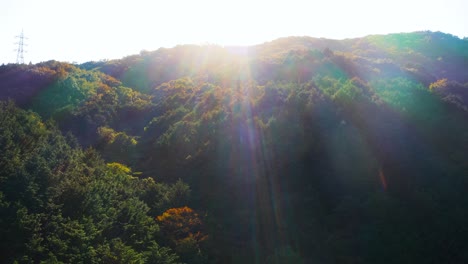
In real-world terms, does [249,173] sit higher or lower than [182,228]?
higher

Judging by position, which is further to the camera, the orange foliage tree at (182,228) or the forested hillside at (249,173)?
the orange foliage tree at (182,228)

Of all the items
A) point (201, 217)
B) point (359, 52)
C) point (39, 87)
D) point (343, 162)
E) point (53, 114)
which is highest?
point (359, 52)

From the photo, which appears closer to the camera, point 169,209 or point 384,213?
point 384,213

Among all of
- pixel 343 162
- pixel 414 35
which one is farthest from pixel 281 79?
pixel 414 35

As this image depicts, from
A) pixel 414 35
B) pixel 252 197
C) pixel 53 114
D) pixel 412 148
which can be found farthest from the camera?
pixel 414 35

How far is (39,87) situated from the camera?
4325 centimetres

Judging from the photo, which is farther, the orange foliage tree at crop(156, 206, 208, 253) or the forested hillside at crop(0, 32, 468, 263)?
the orange foliage tree at crop(156, 206, 208, 253)

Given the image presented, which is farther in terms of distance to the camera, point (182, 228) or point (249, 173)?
point (249, 173)

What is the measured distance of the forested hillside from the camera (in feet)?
58.2

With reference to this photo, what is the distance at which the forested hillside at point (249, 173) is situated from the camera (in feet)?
58.2

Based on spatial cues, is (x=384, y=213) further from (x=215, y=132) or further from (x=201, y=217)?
(x=215, y=132)

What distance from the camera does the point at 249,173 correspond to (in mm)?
25625

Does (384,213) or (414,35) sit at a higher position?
(414,35)

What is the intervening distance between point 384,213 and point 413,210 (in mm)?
1908
